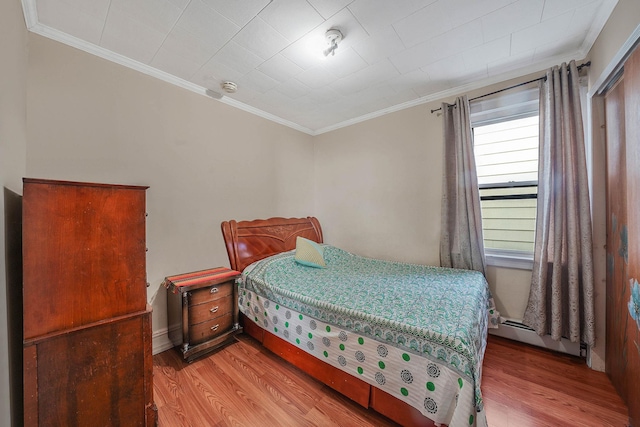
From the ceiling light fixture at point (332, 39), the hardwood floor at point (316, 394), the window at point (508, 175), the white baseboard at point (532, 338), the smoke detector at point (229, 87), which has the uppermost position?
the smoke detector at point (229, 87)

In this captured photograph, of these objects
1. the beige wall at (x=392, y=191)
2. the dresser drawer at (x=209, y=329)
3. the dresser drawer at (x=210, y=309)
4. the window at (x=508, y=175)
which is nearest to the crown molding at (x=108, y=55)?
the beige wall at (x=392, y=191)

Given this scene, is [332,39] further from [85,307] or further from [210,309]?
[210,309]

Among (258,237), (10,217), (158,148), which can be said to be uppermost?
(158,148)

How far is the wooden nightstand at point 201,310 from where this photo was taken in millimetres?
1956

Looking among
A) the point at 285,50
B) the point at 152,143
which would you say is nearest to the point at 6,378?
the point at 152,143

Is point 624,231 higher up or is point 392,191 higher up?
point 392,191

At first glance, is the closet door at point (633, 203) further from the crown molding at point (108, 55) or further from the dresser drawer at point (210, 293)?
the crown molding at point (108, 55)

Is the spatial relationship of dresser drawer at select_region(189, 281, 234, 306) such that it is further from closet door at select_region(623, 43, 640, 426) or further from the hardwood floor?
closet door at select_region(623, 43, 640, 426)

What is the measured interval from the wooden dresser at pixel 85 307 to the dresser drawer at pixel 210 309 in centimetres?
70

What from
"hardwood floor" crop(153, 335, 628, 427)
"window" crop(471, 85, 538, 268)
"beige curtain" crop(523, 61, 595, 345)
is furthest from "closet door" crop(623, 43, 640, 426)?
"window" crop(471, 85, 538, 268)

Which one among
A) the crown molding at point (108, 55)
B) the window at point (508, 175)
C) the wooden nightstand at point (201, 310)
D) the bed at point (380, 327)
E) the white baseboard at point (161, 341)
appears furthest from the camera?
the window at point (508, 175)

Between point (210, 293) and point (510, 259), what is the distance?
290cm

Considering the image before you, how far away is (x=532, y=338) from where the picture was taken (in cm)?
216

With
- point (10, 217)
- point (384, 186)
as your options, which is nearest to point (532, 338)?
point (384, 186)
